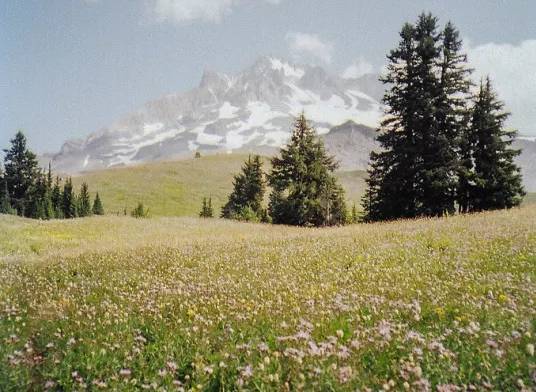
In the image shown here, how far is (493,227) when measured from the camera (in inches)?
597

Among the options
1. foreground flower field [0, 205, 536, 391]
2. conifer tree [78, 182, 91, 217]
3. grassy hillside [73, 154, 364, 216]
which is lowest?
foreground flower field [0, 205, 536, 391]

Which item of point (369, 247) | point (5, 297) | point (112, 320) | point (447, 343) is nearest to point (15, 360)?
point (112, 320)

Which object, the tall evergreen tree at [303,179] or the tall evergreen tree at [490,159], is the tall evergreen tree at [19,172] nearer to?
the tall evergreen tree at [303,179]

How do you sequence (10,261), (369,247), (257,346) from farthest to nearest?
1. (10,261)
2. (369,247)
3. (257,346)

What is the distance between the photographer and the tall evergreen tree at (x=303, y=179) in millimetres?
44844

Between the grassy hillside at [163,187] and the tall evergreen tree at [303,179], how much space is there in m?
97.3

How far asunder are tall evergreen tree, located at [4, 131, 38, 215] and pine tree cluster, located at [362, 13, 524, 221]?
86654 mm

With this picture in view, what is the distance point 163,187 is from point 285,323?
163 meters

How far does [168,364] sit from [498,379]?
11.5 feet

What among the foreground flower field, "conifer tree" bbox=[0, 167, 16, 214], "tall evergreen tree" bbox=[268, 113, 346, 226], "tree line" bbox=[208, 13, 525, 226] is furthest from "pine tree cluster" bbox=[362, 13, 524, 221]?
"conifer tree" bbox=[0, 167, 16, 214]

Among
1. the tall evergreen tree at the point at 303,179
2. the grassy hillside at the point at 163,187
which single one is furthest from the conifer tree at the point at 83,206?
the tall evergreen tree at the point at 303,179

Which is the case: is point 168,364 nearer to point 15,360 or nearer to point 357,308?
point 15,360

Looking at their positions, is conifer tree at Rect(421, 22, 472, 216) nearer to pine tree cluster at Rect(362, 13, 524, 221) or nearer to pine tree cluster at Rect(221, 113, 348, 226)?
pine tree cluster at Rect(362, 13, 524, 221)

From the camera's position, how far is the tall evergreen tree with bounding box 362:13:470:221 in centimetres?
3291
